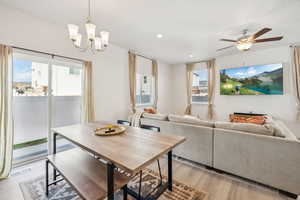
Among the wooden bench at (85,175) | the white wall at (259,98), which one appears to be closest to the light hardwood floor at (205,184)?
the wooden bench at (85,175)

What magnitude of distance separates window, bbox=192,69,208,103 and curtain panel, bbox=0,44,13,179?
5.47 metres

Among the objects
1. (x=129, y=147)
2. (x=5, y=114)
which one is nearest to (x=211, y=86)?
(x=129, y=147)

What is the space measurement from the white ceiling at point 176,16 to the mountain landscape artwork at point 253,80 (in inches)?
35.4

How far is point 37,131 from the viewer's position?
254 cm

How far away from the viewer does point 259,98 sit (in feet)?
13.5

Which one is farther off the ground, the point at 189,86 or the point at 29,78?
the point at 189,86

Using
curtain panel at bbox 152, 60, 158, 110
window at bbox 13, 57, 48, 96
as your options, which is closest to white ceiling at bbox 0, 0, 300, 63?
window at bbox 13, 57, 48, 96

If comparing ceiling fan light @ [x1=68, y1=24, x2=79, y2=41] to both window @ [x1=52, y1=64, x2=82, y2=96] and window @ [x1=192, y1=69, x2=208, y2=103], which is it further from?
window @ [x1=192, y1=69, x2=208, y2=103]

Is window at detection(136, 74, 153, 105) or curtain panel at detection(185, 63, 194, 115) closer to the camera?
window at detection(136, 74, 153, 105)

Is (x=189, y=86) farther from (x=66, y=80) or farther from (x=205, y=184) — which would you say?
(x=66, y=80)

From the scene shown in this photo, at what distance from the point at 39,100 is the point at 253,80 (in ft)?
19.1

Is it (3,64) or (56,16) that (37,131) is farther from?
(56,16)

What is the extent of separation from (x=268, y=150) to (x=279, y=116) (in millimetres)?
3113

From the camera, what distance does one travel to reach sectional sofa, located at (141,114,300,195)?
1597mm
